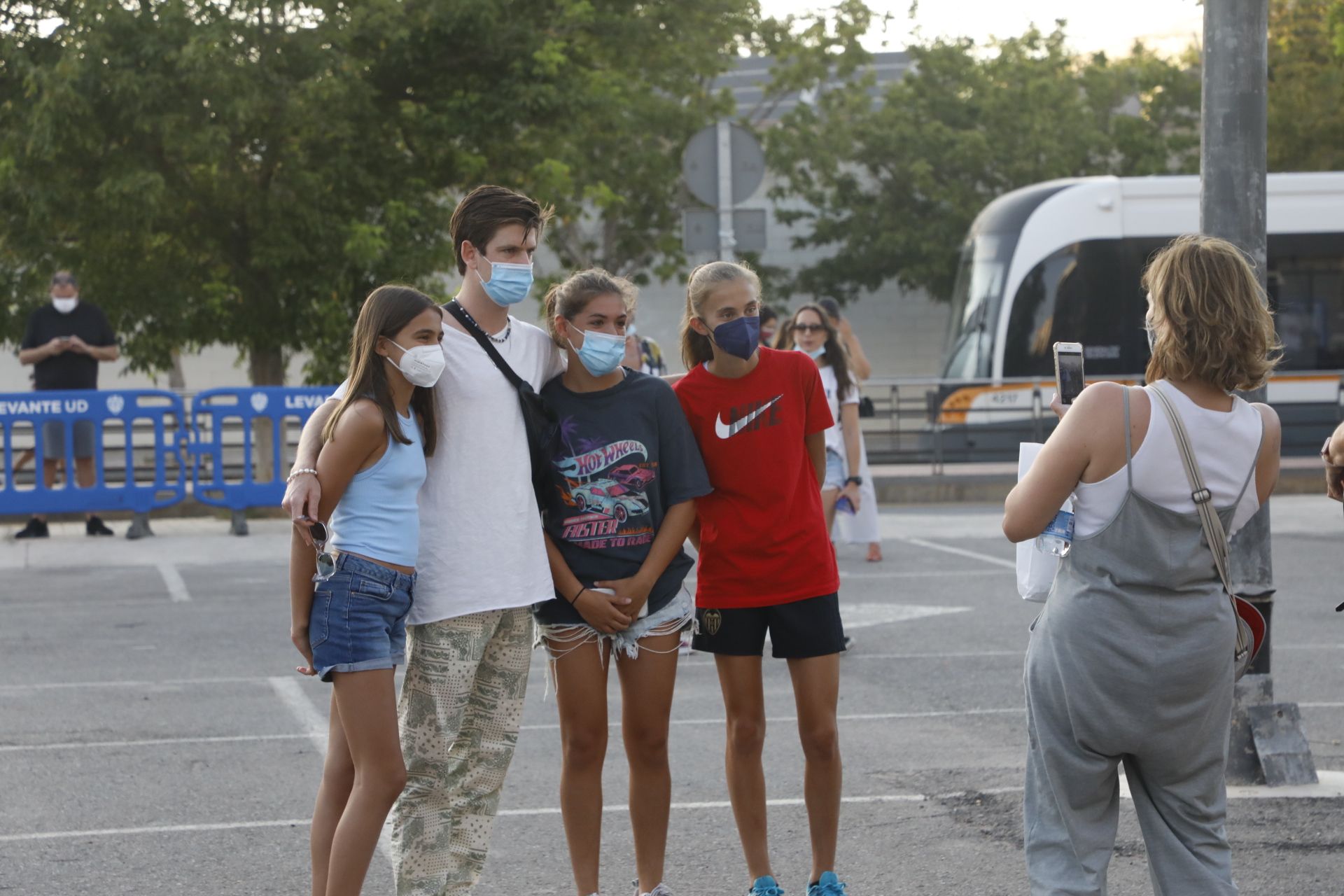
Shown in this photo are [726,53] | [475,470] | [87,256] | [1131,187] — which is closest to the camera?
[475,470]

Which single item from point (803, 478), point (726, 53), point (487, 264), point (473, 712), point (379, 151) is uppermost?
point (726, 53)

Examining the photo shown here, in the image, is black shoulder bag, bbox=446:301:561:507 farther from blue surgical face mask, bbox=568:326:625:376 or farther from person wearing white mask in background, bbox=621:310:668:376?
person wearing white mask in background, bbox=621:310:668:376

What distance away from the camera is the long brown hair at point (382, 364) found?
396 centimetres

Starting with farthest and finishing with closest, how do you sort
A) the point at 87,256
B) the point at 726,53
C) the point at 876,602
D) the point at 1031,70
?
1. the point at 1031,70
2. the point at 726,53
3. the point at 87,256
4. the point at 876,602

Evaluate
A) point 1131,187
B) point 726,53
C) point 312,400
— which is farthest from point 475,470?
point 726,53

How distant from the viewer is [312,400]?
15.0 metres

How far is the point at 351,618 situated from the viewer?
12.8 ft

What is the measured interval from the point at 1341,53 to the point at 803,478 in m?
15.7

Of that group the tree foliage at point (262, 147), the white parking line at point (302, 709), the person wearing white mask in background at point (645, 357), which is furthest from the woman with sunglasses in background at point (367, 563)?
the tree foliage at point (262, 147)

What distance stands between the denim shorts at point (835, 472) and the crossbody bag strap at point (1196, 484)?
566 centimetres

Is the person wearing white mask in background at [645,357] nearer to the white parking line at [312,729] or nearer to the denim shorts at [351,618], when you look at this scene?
the white parking line at [312,729]

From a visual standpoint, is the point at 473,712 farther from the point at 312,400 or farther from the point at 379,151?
the point at 379,151

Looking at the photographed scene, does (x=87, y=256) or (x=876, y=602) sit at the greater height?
(x=87, y=256)

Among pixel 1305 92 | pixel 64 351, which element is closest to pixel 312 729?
pixel 64 351
